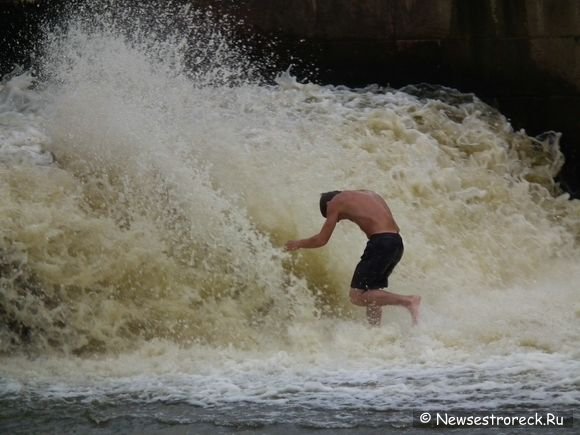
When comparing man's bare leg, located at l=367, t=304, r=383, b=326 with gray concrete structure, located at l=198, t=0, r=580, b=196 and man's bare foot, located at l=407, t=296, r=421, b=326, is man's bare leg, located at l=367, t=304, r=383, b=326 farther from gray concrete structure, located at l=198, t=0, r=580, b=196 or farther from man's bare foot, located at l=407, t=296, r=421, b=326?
gray concrete structure, located at l=198, t=0, r=580, b=196

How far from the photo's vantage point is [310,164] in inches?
372

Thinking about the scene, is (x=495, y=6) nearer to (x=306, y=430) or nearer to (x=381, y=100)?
(x=381, y=100)

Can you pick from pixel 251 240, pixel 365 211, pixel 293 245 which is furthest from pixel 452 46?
pixel 293 245

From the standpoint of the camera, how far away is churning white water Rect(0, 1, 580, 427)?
6.41 m

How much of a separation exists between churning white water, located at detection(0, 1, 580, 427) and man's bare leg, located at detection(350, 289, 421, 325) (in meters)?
0.15

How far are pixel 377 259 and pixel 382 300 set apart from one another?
0.28m

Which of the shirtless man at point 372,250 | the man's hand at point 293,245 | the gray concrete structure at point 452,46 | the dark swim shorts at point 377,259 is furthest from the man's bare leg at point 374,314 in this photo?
the gray concrete structure at point 452,46

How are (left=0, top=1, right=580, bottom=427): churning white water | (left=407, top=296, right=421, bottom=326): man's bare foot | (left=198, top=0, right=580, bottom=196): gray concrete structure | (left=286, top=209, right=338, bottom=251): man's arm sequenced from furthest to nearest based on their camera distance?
(left=198, top=0, right=580, bottom=196): gray concrete structure < (left=407, top=296, right=421, bottom=326): man's bare foot < (left=286, top=209, right=338, bottom=251): man's arm < (left=0, top=1, right=580, bottom=427): churning white water

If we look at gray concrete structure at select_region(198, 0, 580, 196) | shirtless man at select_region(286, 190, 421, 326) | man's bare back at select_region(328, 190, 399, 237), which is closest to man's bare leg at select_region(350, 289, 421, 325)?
shirtless man at select_region(286, 190, 421, 326)

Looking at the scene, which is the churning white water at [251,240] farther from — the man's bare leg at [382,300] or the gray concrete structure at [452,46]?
the gray concrete structure at [452,46]

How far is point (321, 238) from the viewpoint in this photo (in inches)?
277

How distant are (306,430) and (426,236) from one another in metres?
4.02

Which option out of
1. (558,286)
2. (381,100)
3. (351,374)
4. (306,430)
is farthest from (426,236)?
(306,430)

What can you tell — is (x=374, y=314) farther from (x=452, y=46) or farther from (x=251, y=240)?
(x=452, y=46)
